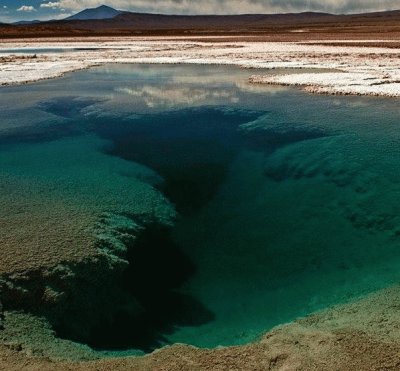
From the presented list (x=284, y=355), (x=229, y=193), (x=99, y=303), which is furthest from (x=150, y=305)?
(x=229, y=193)

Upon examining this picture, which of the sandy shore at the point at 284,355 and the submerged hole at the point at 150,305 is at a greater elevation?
the sandy shore at the point at 284,355

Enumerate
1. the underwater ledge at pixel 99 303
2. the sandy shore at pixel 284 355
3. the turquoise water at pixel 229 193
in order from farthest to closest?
the turquoise water at pixel 229 193 → the underwater ledge at pixel 99 303 → the sandy shore at pixel 284 355

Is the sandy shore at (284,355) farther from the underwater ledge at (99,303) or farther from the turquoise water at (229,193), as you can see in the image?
the turquoise water at (229,193)

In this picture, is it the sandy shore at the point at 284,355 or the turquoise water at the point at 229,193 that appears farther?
the turquoise water at the point at 229,193

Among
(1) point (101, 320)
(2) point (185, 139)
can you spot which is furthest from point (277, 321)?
(2) point (185, 139)

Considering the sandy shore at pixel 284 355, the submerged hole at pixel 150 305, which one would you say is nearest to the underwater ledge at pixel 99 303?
the submerged hole at pixel 150 305

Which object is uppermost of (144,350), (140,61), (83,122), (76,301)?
(140,61)

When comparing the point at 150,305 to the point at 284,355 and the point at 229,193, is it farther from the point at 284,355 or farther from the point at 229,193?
the point at 229,193

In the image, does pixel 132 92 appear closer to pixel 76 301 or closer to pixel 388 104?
pixel 388 104
